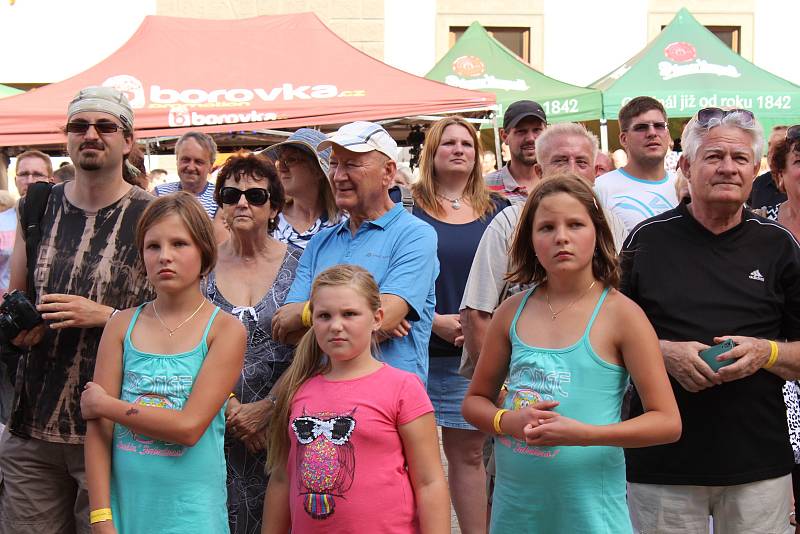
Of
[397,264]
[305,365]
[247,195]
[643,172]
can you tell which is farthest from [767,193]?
[305,365]

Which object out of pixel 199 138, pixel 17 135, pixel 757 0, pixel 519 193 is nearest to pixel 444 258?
pixel 519 193

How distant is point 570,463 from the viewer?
97.8 inches

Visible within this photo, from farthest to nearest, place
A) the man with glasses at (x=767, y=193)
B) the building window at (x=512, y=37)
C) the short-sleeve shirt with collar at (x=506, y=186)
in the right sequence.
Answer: the building window at (x=512, y=37) → the man with glasses at (x=767, y=193) → the short-sleeve shirt with collar at (x=506, y=186)

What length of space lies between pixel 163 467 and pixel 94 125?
1351 mm

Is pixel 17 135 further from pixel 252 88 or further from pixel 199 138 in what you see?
pixel 199 138

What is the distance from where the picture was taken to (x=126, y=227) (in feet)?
10.8

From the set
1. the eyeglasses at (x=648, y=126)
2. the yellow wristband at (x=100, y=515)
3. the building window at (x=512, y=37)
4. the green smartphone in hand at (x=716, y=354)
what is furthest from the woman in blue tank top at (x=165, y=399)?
the building window at (x=512, y=37)

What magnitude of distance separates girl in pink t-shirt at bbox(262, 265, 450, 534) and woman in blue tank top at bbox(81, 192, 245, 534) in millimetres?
230

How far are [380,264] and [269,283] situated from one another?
549mm

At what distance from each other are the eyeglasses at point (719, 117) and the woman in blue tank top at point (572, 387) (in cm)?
64

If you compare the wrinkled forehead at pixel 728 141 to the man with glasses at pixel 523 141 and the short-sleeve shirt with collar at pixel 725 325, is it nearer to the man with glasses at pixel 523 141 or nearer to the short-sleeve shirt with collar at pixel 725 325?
the short-sleeve shirt with collar at pixel 725 325

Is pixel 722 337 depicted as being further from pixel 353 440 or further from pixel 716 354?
pixel 353 440

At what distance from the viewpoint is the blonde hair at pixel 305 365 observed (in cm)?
282

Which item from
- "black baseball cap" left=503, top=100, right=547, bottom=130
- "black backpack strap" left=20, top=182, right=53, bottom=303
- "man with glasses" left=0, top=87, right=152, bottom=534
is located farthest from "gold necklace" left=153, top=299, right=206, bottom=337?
"black baseball cap" left=503, top=100, right=547, bottom=130
